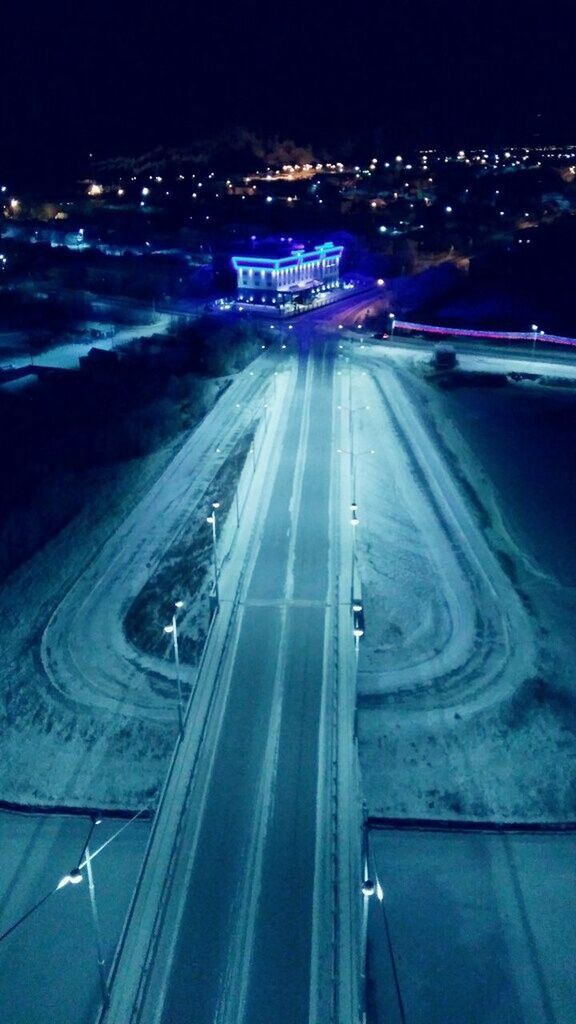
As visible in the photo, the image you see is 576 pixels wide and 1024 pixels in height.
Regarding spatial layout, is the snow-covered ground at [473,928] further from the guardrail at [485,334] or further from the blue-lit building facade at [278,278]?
the blue-lit building facade at [278,278]

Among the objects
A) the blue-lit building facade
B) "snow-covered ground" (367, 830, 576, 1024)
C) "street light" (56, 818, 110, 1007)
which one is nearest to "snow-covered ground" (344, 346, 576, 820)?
"snow-covered ground" (367, 830, 576, 1024)

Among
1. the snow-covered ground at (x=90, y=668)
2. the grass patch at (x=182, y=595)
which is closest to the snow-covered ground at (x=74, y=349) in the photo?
the snow-covered ground at (x=90, y=668)

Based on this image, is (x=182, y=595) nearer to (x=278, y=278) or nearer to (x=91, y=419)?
(x=91, y=419)

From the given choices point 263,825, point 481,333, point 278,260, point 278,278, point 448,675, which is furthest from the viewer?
point 278,278

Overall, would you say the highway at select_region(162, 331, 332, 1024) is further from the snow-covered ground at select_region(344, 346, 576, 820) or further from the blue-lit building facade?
the blue-lit building facade

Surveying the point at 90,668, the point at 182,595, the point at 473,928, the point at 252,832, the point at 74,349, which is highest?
the point at 74,349

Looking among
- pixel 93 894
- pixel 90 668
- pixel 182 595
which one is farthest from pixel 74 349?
pixel 93 894
